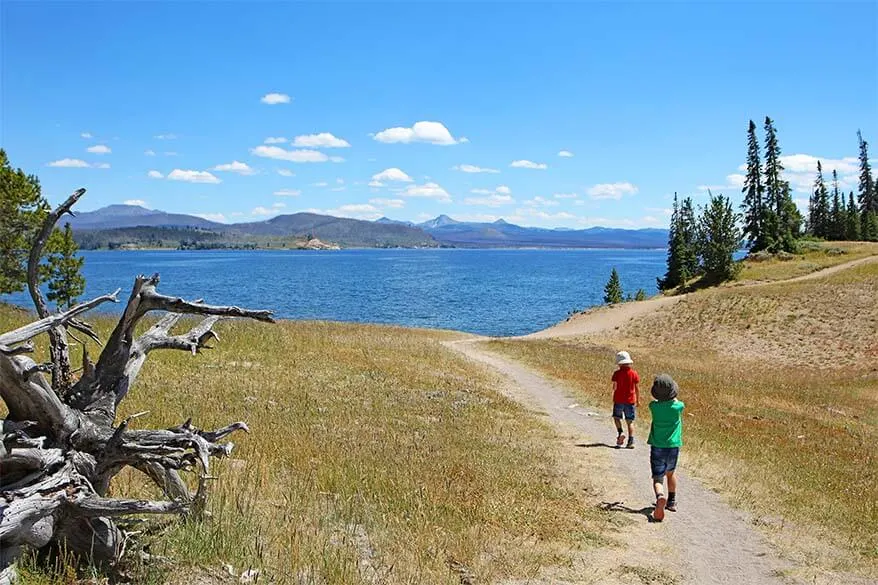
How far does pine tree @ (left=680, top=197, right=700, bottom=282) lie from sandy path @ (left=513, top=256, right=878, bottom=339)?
18.5 metres

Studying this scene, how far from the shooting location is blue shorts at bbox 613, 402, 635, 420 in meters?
14.9

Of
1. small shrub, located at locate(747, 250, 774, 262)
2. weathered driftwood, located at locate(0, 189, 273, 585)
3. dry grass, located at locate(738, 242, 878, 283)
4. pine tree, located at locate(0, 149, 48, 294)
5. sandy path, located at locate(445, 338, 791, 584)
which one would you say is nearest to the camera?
weathered driftwood, located at locate(0, 189, 273, 585)

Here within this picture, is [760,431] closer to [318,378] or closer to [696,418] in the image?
[696,418]

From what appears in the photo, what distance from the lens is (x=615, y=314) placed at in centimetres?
6019

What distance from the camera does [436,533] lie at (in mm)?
7980

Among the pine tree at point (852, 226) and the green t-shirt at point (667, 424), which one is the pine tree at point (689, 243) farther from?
the green t-shirt at point (667, 424)

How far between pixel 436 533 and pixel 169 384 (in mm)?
8692

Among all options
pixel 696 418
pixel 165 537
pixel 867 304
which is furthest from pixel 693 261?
pixel 165 537

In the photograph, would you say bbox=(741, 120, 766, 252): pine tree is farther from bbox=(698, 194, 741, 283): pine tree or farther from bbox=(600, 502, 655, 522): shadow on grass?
bbox=(600, 502, 655, 522): shadow on grass

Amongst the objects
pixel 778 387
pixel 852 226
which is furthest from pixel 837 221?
pixel 778 387

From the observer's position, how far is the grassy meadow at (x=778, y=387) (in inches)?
444

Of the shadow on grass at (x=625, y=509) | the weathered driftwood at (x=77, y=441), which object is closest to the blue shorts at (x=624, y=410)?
the shadow on grass at (x=625, y=509)

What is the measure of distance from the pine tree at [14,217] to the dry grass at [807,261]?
190 ft

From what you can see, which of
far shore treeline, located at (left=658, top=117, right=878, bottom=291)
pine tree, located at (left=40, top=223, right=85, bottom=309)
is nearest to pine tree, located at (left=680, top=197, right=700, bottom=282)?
far shore treeline, located at (left=658, top=117, right=878, bottom=291)
